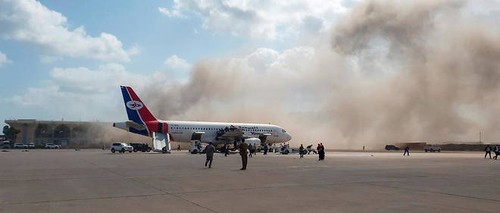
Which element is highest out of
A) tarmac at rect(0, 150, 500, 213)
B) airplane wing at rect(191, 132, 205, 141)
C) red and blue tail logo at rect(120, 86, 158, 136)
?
red and blue tail logo at rect(120, 86, 158, 136)

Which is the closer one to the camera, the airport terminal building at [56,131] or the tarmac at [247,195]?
the tarmac at [247,195]

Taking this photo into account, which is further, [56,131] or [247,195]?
[56,131]

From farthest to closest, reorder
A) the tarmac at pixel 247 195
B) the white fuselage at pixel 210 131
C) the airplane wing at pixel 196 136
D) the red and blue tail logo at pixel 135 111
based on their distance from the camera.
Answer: the airplane wing at pixel 196 136, the white fuselage at pixel 210 131, the red and blue tail logo at pixel 135 111, the tarmac at pixel 247 195

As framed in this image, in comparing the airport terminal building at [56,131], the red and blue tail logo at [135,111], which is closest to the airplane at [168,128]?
the red and blue tail logo at [135,111]

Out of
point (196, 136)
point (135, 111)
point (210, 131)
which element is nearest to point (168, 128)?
point (196, 136)

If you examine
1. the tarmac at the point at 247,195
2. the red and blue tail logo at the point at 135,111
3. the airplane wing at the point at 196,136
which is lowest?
the tarmac at the point at 247,195

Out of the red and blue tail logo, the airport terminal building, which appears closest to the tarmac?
the red and blue tail logo

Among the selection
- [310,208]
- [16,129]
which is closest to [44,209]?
[310,208]

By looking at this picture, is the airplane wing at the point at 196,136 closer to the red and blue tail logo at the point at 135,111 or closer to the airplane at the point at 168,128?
the airplane at the point at 168,128

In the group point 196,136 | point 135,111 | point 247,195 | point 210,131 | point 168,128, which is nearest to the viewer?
point 247,195

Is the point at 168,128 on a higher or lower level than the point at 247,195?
higher

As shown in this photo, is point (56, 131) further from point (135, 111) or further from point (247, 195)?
point (247, 195)

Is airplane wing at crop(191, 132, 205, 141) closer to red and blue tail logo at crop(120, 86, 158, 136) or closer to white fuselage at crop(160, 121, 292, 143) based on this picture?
white fuselage at crop(160, 121, 292, 143)

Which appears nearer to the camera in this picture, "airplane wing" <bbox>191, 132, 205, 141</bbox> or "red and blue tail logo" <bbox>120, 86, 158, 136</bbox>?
"red and blue tail logo" <bbox>120, 86, 158, 136</bbox>
